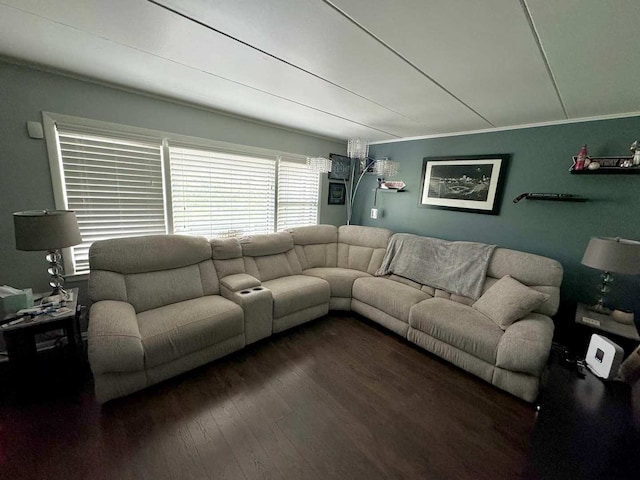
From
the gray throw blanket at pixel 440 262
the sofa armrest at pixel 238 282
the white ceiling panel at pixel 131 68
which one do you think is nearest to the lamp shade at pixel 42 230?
the white ceiling panel at pixel 131 68

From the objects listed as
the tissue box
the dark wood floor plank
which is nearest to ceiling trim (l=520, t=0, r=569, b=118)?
the dark wood floor plank

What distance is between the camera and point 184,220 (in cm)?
277

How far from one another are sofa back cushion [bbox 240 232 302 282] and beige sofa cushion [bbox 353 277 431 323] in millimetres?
878

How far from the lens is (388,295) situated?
2682 mm

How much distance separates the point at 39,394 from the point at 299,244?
267 centimetres

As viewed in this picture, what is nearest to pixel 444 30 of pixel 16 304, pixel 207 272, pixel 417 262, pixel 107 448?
pixel 417 262

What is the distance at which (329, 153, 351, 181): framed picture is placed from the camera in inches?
161

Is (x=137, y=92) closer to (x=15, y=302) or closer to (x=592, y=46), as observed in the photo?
(x=15, y=302)

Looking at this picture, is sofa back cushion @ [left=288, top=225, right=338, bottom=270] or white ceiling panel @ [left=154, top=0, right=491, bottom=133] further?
sofa back cushion @ [left=288, top=225, right=338, bottom=270]

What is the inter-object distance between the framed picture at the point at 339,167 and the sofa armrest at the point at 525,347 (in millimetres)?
3120

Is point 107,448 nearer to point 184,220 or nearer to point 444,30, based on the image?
point 184,220

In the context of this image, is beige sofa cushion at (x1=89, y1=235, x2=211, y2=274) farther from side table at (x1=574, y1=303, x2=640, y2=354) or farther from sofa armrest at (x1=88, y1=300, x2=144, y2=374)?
side table at (x1=574, y1=303, x2=640, y2=354)

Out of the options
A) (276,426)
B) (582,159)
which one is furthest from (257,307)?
(582,159)

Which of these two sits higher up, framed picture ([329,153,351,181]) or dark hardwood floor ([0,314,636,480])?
framed picture ([329,153,351,181])
